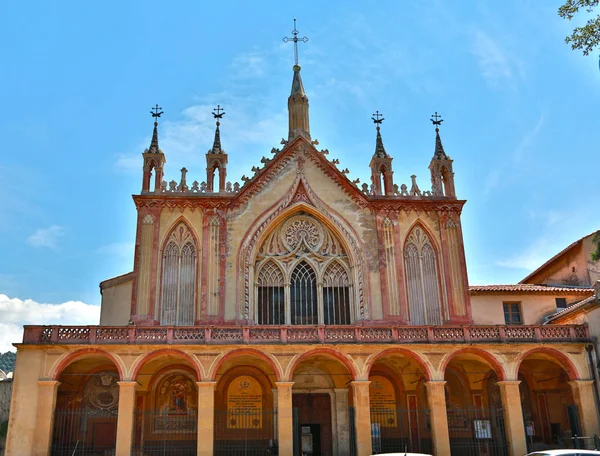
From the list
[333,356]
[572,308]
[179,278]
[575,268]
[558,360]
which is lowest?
[558,360]

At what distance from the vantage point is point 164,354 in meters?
26.0

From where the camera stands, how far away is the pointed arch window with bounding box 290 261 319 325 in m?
30.7

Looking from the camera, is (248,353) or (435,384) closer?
(435,384)

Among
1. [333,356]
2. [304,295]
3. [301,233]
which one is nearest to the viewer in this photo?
[333,356]

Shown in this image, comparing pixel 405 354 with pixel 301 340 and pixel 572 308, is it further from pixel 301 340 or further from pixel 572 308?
pixel 572 308

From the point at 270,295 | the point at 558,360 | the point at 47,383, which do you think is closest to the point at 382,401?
the point at 270,295

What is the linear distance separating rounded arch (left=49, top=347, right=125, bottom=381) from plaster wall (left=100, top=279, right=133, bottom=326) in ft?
17.0

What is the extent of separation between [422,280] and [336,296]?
4.68 meters

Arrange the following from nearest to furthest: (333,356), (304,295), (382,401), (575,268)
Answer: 1. (333,356)
2. (382,401)
3. (304,295)
4. (575,268)

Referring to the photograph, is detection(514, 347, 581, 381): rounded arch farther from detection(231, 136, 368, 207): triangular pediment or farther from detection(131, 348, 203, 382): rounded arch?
detection(131, 348, 203, 382): rounded arch

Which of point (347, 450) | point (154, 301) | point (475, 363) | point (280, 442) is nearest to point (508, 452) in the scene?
point (475, 363)

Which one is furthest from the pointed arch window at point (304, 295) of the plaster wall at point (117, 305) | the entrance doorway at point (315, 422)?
the plaster wall at point (117, 305)

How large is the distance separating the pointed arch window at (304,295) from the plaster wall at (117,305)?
28.4 ft

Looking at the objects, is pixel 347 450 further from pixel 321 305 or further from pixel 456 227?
pixel 456 227
